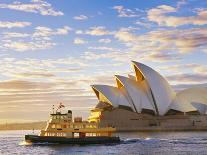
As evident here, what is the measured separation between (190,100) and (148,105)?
44.5 ft

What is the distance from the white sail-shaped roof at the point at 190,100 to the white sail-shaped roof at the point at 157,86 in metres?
2.67

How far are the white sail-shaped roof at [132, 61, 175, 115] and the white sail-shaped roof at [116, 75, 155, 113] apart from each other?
1887 millimetres

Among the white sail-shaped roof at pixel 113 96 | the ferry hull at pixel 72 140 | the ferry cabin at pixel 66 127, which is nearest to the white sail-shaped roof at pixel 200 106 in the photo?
the white sail-shaped roof at pixel 113 96

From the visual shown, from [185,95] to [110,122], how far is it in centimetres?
2228

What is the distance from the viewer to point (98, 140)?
63250 mm

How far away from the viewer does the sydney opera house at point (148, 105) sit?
4798 inches

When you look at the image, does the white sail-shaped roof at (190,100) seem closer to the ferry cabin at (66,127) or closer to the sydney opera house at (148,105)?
the sydney opera house at (148,105)

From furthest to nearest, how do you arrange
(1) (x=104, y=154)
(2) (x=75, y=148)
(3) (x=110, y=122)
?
(3) (x=110, y=122), (2) (x=75, y=148), (1) (x=104, y=154)

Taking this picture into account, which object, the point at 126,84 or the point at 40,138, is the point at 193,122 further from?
the point at 40,138

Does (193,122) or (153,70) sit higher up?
(153,70)

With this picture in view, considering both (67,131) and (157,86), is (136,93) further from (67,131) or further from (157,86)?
(67,131)

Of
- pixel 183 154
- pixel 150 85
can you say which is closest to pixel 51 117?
pixel 183 154

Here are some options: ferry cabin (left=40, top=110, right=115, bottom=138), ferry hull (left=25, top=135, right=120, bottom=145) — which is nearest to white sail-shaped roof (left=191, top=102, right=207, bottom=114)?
ferry hull (left=25, top=135, right=120, bottom=145)

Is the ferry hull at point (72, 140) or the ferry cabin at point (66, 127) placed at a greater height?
the ferry cabin at point (66, 127)
